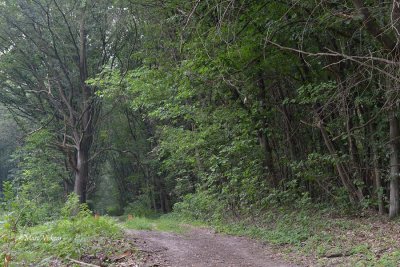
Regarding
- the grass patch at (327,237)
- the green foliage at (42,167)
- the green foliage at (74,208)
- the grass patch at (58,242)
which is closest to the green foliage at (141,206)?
the green foliage at (42,167)

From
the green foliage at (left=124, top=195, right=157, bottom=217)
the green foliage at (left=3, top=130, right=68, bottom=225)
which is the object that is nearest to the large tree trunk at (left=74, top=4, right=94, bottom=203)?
the green foliage at (left=3, top=130, right=68, bottom=225)

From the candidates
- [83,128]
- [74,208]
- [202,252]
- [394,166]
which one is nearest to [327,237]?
[394,166]

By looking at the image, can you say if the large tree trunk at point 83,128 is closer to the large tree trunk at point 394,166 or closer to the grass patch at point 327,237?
the grass patch at point 327,237

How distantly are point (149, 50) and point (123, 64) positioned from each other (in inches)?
275

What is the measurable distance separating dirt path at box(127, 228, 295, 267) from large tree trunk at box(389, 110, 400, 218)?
3.04m

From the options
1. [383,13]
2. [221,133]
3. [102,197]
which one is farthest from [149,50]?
[102,197]

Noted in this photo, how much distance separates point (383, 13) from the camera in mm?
7566

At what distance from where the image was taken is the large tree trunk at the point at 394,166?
909 cm

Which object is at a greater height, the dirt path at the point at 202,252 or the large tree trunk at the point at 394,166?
the large tree trunk at the point at 394,166

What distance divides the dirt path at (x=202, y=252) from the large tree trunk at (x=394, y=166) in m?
3.04

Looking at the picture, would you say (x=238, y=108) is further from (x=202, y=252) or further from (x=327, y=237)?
(x=202, y=252)

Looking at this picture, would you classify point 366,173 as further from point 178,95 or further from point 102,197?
point 102,197

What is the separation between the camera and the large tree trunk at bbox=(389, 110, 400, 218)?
9094 mm

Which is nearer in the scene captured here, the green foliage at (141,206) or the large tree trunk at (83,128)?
the large tree trunk at (83,128)
